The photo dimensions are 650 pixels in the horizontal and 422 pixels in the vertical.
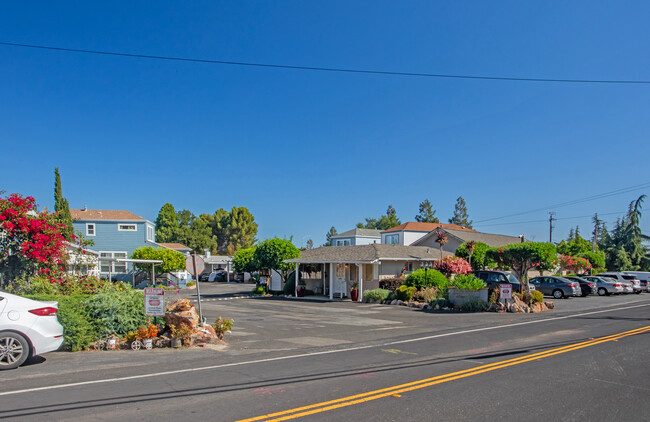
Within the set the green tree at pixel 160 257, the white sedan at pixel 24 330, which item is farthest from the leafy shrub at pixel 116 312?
the green tree at pixel 160 257

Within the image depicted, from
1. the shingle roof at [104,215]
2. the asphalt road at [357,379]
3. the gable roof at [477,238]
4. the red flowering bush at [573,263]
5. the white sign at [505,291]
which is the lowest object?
the asphalt road at [357,379]

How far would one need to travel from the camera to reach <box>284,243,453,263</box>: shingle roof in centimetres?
3011

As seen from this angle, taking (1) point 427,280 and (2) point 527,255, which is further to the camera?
(1) point 427,280

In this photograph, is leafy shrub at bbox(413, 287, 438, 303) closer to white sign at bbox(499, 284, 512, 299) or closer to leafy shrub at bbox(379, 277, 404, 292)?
leafy shrub at bbox(379, 277, 404, 292)

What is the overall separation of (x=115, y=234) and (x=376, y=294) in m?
28.3

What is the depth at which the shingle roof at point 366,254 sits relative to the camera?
30109 millimetres

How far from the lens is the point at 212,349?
11781 mm

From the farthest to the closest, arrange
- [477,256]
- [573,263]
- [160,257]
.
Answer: [573,263] → [160,257] → [477,256]

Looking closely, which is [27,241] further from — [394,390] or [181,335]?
[394,390]

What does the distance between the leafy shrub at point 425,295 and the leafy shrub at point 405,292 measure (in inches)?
9.6

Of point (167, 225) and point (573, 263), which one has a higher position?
point (167, 225)

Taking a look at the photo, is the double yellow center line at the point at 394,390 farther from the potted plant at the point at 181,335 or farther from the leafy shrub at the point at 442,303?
the leafy shrub at the point at 442,303

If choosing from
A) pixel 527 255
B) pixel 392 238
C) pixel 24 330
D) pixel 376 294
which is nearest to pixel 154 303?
pixel 24 330

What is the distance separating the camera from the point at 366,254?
30.8 meters
